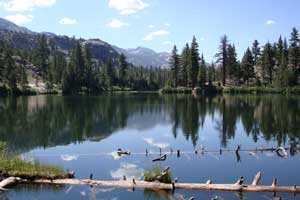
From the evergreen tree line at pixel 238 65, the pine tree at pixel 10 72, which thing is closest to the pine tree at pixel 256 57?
the evergreen tree line at pixel 238 65

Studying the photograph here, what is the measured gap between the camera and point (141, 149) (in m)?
39.4

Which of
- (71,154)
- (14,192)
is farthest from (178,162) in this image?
(14,192)

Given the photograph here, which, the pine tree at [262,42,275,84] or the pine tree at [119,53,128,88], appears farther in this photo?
the pine tree at [119,53,128,88]

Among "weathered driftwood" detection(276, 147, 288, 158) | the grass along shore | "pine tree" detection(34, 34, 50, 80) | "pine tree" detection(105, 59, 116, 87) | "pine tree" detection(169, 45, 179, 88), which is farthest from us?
"pine tree" detection(34, 34, 50, 80)

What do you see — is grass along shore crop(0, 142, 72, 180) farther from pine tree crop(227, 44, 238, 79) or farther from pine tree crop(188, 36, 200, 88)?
pine tree crop(227, 44, 238, 79)

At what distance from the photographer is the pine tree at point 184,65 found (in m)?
141

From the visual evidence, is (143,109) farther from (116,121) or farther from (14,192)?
(14,192)

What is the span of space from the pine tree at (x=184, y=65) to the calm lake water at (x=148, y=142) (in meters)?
61.6

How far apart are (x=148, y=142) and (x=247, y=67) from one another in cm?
10323

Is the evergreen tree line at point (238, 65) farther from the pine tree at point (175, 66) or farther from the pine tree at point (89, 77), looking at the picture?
the pine tree at point (89, 77)

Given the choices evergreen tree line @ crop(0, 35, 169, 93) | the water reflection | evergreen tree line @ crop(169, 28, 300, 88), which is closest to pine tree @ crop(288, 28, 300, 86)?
evergreen tree line @ crop(169, 28, 300, 88)

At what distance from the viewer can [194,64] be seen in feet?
451

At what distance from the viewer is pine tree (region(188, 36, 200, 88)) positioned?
447 feet

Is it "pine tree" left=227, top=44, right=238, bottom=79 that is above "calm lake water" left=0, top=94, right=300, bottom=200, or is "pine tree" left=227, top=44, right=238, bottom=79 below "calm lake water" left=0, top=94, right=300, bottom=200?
above
